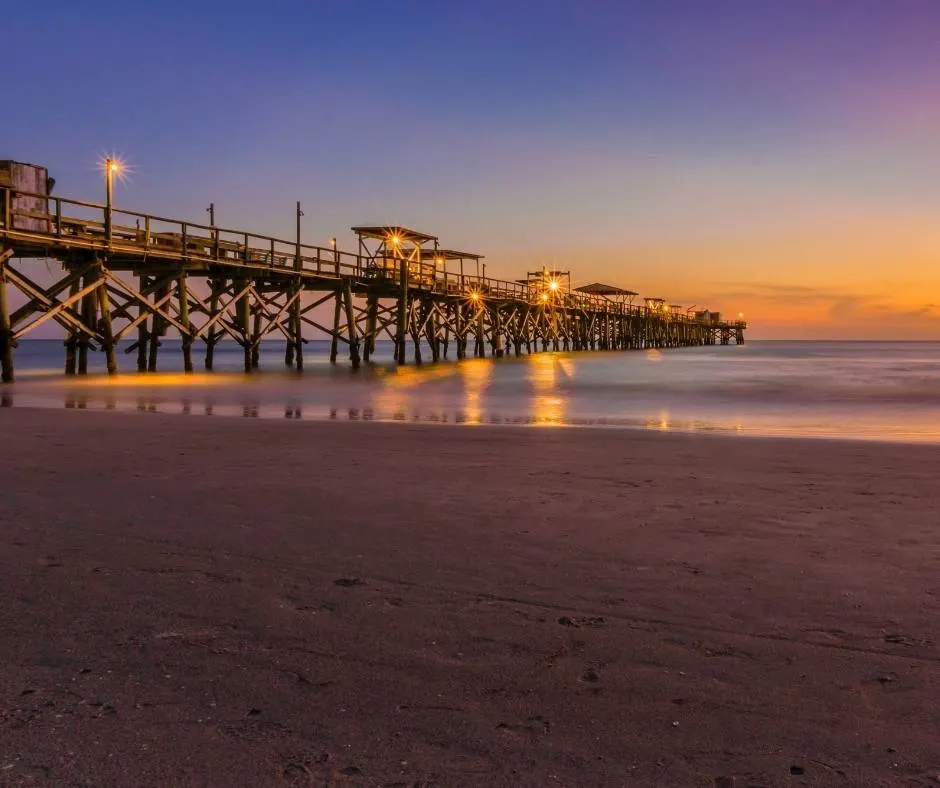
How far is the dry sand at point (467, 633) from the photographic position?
245cm

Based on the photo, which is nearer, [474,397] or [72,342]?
[474,397]

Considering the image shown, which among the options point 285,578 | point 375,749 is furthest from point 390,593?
point 375,749

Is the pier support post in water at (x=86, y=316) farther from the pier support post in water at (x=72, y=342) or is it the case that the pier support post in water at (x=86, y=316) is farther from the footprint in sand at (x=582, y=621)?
the footprint in sand at (x=582, y=621)

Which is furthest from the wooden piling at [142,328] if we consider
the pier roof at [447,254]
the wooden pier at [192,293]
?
the pier roof at [447,254]

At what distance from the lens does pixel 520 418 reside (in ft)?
49.4

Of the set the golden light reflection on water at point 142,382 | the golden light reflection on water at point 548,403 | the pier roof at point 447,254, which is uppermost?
the pier roof at point 447,254

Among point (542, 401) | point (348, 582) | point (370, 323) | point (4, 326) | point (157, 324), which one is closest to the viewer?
point (348, 582)

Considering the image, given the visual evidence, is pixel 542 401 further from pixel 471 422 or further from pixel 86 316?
pixel 86 316

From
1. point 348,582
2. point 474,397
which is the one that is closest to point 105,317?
point 474,397

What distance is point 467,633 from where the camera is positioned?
11.2ft

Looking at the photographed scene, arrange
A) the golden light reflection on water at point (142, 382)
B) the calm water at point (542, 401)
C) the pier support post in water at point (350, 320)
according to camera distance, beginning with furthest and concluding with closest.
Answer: the pier support post in water at point (350, 320)
the golden light reflection on water at point (142, 382)
the calm water at point (542, 401)

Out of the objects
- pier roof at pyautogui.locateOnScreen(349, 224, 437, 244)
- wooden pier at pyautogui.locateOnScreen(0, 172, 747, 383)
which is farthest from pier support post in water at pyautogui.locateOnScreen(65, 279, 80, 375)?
pier roof at pyautogui.locateOnScreen(349, 224, 437, 244)

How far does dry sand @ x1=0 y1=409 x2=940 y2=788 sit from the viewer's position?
2.45m

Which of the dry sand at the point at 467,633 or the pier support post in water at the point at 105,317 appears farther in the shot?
the pier support post in water at the point at 105,317
